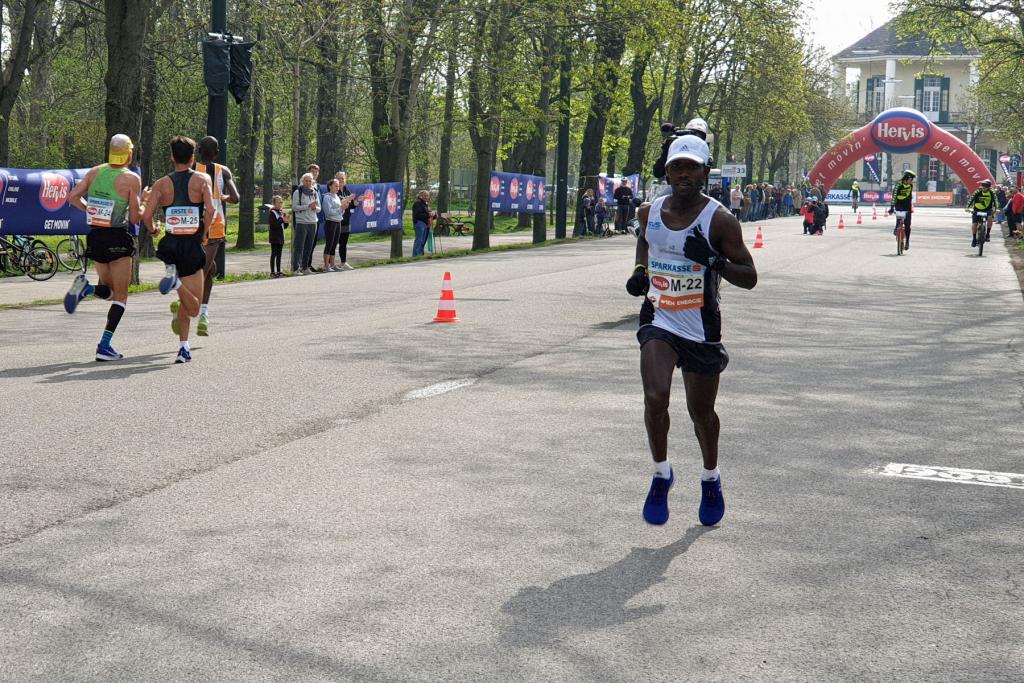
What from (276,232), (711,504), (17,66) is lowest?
(711,504)

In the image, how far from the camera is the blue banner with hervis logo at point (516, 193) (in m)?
36.2

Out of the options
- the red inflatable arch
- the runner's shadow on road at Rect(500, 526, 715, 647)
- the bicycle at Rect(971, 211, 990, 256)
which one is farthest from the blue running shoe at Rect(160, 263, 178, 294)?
the red inflatable arch

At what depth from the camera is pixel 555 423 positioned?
338 inches

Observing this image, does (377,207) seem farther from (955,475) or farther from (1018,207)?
(955,475)

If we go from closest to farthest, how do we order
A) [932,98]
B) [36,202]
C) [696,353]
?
[696,353], [36,202], [932,98]

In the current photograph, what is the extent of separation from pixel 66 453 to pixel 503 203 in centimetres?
2998

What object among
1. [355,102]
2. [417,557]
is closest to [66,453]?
[417,557]

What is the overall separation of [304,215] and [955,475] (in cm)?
1711

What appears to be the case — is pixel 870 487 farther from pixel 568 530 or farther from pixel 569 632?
pixel 569 632

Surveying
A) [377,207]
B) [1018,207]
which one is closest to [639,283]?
[377,207]

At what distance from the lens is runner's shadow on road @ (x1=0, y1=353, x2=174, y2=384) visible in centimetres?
1012

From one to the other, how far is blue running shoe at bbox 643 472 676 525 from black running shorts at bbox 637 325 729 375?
0.51 m

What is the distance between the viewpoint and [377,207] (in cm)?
2902

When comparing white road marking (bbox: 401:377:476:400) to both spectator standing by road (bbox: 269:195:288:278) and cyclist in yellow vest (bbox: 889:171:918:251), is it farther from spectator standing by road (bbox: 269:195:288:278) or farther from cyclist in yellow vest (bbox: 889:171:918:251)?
cyclist in yellow vest (bbox: 889:171:918:251)
